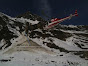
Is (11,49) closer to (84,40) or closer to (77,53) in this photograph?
(77,53)

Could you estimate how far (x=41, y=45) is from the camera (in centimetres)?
3141

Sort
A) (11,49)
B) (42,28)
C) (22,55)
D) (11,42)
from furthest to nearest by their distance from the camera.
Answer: (42,28)
(11,42)
(11,49)
(22,55)

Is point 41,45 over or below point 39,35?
below

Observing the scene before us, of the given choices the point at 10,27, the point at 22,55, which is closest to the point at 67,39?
the point at 22,55

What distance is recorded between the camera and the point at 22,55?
25594 mm

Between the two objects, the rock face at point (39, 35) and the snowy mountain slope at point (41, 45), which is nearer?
the snowy mountain slope at point (41, 45)

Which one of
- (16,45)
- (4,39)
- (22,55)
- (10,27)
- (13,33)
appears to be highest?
(10,27)

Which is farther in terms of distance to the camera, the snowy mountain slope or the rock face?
the rock face

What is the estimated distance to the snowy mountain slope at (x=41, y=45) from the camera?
83.0ft

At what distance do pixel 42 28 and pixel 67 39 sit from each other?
11.8 meters

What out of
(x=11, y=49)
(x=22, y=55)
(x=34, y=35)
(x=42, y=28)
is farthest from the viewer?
(x=42, y=28)

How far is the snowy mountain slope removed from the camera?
2530 centimetres

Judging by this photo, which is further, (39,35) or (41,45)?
(39,35)

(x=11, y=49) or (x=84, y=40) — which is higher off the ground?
(x=84, y=40)
